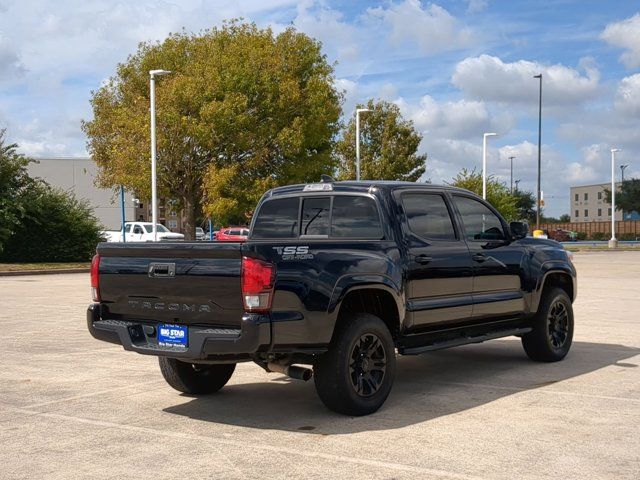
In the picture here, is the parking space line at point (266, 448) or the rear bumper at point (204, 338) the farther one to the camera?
the rear bumper at point (204, 338)

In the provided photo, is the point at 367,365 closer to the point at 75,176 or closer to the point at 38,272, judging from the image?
the point at 38,272

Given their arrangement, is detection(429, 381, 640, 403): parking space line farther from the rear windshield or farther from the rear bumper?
the rear bumper

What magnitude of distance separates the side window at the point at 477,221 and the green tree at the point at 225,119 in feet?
85.9

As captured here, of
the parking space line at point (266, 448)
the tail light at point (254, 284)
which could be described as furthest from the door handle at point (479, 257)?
the parking space line at point (266, 448)

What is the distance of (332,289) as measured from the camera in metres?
6.39

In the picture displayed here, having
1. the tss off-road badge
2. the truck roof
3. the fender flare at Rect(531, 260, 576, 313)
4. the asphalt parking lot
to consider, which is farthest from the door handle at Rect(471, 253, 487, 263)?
the tss off-road badge

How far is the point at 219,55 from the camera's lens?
3703 cm

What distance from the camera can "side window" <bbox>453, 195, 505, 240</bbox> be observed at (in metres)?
8.29

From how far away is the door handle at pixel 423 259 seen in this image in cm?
735

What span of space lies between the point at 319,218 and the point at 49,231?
29.3m

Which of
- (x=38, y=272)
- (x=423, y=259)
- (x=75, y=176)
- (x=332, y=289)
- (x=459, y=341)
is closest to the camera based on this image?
(x=332, y=289)

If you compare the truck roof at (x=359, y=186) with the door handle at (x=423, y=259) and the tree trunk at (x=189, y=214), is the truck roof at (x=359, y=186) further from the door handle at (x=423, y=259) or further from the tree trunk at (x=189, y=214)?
the tree trunk at (x=189, y=214)

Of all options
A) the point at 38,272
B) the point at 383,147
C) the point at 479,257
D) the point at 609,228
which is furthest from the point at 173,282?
the point at 609,228

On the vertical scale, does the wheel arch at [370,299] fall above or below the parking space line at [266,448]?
above
